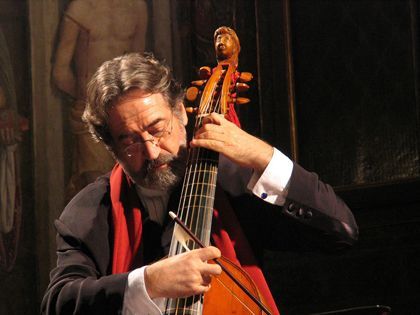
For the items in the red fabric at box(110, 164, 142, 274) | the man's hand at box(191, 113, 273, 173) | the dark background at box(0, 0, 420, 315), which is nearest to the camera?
the man's hand at box(191, 113, 273, 173)

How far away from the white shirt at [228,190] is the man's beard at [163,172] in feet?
0.16

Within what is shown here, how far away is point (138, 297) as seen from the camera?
2.07 metres

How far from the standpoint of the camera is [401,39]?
3211 millimetres

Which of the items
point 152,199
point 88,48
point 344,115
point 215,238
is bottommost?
point 215,238

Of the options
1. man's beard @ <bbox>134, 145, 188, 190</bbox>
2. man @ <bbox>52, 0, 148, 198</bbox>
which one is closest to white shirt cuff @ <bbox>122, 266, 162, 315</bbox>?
man's beard @ <bbox>134, 145, 188, 190</bbox>

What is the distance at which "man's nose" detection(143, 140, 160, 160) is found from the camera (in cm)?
Answer: 237

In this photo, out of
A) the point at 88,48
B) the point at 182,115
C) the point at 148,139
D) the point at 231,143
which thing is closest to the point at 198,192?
the point at 231,143

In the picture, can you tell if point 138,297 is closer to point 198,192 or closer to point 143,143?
point 198,192

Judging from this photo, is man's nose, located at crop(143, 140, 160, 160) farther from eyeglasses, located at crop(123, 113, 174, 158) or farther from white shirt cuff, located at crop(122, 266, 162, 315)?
white shirt cuff, located at crop(122, 266, 162, 315)

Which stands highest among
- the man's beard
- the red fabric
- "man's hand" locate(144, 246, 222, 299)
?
the man's beard

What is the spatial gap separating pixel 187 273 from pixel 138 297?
197mm

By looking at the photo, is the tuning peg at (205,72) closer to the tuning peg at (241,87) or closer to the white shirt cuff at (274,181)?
the tuning peg at (241,87)

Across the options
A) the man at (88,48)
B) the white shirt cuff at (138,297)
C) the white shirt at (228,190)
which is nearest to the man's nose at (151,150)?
the white shirt at (228,190)

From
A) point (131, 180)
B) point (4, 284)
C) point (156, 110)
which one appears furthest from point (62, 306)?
point (4, 284)
